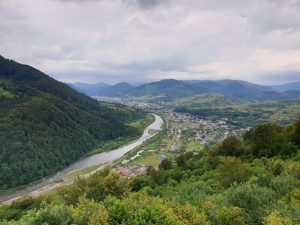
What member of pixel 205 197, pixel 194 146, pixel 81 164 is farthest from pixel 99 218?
pixel 194 146

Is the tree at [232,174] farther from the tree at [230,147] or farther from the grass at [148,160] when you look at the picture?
the grass at [148,160]

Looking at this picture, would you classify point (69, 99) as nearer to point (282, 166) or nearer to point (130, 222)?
point (282, 166)

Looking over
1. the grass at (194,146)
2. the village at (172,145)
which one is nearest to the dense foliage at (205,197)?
the village at (172,145)

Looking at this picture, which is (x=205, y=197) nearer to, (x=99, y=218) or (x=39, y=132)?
(x=99, y=218)

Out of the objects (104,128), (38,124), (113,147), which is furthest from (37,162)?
(104,128)

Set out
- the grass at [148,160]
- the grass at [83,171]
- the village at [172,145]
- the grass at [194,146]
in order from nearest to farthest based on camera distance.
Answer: the grass at [83,171], the village at [172,145], the grass at [148,160], the grass at [194,146]

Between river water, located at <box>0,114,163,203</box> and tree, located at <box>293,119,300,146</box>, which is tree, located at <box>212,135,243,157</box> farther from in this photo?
river water, located at <box>0,114,163,203</box>
